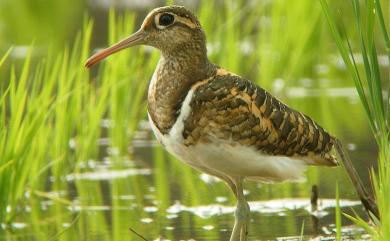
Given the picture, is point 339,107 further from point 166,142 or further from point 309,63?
point 166,142

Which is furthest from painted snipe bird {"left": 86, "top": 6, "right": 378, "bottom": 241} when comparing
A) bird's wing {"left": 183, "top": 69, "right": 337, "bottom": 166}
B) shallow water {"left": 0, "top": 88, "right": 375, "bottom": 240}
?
shallow water {"left": 0, "top": 88, "right": 375, "bottom": 240}

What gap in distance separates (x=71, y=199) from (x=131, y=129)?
52.6 inches

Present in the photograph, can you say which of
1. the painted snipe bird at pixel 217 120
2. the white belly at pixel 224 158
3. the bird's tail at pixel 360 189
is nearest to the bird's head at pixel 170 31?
the painted snipe bird at pixel 217 120

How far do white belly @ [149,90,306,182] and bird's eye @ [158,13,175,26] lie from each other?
0.46 meters

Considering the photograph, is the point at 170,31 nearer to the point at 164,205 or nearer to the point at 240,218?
the point at 240,218

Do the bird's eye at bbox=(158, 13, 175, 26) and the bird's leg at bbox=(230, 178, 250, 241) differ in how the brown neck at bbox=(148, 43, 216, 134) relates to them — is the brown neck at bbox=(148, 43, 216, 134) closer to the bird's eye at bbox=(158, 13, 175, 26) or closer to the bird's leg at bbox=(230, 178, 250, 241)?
the bird's eye at bbox=(158, 13, 175, 26)

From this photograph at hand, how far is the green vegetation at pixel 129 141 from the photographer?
6211 millimetres

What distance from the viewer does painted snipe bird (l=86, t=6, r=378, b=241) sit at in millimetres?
5324

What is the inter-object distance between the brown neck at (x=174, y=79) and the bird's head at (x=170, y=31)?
0.03m

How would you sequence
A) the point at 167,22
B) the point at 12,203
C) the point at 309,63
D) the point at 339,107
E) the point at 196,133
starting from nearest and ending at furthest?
the point at 196,133 → the point at 167,22 → the point at 12,203 → the point at 339,107 → the point at 309,63

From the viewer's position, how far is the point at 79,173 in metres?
7.58

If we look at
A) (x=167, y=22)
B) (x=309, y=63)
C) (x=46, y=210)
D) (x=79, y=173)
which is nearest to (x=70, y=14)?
(x=309, y=63)

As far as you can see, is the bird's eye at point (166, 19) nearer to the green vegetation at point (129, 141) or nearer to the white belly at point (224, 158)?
the white belly at point (224, 158)

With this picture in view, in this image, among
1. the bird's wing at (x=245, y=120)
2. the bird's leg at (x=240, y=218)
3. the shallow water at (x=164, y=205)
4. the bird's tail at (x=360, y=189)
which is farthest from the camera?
the shallow water at (x=164, y=205)
